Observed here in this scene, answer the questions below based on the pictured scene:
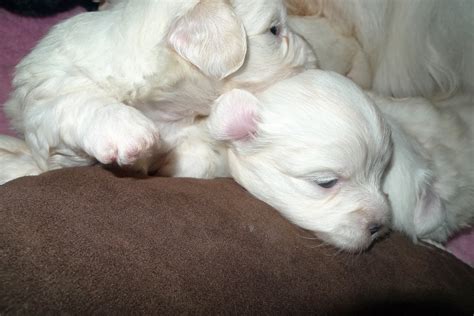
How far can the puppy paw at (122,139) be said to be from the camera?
119 cm

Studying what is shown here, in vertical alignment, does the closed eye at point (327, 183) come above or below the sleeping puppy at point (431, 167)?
above

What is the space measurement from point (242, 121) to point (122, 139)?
0.34 meters

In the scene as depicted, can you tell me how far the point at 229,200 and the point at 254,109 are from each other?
0.25 meters

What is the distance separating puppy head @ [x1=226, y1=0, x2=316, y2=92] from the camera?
1441 mm

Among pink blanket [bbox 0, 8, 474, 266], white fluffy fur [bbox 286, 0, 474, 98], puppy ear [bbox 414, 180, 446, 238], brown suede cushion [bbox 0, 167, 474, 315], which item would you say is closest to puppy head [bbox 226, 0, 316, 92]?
brown suede cushion [bbox 0, 167, 474, 315]

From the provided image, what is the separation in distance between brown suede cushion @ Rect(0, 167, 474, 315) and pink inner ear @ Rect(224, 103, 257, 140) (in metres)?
0.16

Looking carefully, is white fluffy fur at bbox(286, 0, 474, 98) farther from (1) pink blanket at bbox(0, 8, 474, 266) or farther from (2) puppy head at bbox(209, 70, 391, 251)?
(1) pink blanket at bbox(0, 8, 474, 266)

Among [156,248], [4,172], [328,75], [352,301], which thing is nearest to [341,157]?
[328,75]

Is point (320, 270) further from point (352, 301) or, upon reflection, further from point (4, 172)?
point (4, 172)

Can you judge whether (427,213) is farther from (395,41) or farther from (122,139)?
(122,139)

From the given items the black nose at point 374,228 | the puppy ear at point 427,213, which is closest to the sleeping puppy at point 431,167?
the puppy ear at point 427,213

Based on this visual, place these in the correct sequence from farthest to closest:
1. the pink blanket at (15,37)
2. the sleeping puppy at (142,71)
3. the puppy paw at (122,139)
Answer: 1. the pink blanket at (15,37)
2. the sleeping puppy at (142,71)
3. the puppy paw at (122,139)

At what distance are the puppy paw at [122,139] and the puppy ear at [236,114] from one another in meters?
0.21

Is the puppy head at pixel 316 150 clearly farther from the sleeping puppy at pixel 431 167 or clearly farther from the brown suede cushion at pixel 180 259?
the sleeping puppy at pixel 431 167
